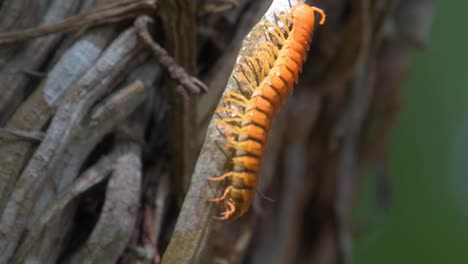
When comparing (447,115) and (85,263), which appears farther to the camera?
(447,115)

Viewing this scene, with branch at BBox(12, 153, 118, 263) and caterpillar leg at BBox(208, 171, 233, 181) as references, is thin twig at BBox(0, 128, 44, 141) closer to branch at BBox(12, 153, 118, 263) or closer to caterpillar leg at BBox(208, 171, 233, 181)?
branch at BBox(12, 153, 118, 263)

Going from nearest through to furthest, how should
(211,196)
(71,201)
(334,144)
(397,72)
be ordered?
(211,196), (71,201), (334,144), (397,72)

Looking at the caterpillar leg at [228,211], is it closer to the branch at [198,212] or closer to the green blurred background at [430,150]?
the branch at [198,212]

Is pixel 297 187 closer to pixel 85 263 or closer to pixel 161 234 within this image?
pixel 161 234

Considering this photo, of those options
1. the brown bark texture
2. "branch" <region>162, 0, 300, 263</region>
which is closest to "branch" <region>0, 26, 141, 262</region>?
the brown bark texture

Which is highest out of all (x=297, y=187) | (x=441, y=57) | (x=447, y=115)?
(x=441, y=57)

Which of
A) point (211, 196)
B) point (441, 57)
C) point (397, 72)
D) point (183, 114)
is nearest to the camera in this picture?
point (211, 196)

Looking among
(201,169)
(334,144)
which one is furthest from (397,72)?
(201,169)
